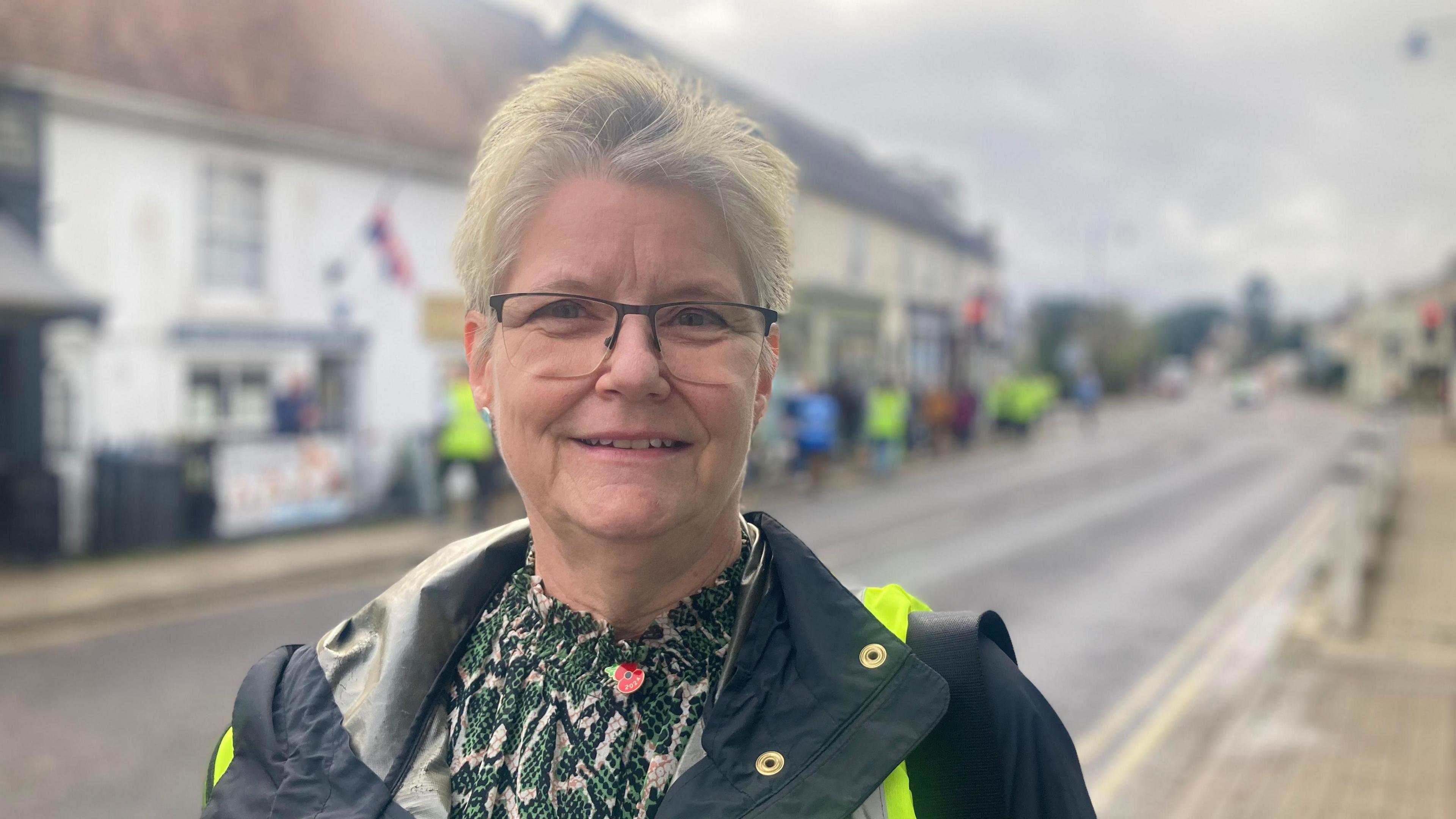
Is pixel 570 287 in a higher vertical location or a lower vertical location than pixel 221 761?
higher

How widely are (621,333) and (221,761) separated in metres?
0.86

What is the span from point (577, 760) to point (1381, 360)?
70.3 metres

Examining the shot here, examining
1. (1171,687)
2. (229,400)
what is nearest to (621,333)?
(1171,687)

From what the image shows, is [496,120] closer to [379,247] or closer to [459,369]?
[459,369]

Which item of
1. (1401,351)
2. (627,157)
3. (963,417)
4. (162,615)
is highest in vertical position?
(1401,351)

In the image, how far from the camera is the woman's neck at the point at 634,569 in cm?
148

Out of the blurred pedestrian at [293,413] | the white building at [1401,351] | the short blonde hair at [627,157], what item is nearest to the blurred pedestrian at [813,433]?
the blurred pedestrian at [293,413]

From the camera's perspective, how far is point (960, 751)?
4.24ft

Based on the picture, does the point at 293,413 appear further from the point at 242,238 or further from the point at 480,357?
the point at 480,357

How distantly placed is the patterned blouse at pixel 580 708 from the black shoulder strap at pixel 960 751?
1.06 feet

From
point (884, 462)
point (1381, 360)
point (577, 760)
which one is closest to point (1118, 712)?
point (577, 760)

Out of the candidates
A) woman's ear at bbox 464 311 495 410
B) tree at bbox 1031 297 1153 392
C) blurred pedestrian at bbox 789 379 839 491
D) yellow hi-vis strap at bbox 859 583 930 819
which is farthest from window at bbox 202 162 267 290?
tree at bbox 1031 297 1153 392

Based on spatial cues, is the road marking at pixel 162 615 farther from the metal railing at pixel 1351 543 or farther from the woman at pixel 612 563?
the metal railing at pixel 1351 543

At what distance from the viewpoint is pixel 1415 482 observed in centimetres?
2061
